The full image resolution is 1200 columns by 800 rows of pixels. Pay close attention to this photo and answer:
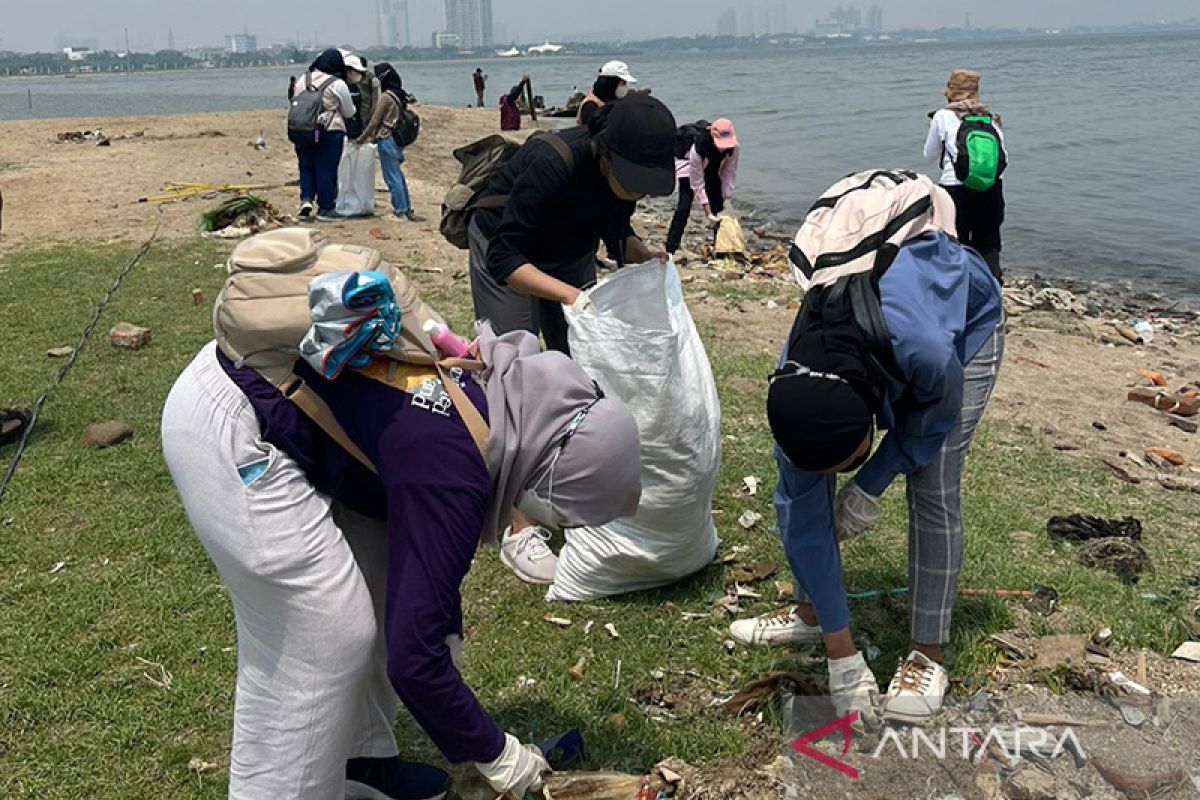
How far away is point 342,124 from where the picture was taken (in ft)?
33.1

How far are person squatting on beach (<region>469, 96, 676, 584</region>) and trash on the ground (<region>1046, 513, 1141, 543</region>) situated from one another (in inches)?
75.3

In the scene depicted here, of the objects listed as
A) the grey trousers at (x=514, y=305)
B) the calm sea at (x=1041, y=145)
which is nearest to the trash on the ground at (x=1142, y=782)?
the grey trousers at (x=514, y=305)

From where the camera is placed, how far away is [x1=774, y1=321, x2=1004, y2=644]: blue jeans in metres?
2.64

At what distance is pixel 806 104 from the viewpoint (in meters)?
35.8

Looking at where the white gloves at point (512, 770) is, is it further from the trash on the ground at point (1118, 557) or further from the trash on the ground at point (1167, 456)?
the trash on the ground at point (1167, 456)

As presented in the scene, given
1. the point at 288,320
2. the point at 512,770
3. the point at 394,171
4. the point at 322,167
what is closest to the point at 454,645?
the point at 512,770

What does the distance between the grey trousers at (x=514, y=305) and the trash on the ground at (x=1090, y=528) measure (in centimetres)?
204

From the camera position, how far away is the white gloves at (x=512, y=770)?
208 cm

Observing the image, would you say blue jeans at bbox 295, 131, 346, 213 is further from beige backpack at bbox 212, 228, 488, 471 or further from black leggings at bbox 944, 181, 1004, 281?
beige backpack at bbox 212, 228, 488, 471

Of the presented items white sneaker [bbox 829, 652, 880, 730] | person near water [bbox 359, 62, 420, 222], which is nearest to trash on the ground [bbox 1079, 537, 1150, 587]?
white sneaker [bbox 829, 652, 880, 730]

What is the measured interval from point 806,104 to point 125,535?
3494 centimetres

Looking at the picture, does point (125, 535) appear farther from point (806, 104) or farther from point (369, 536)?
point (806, 104)

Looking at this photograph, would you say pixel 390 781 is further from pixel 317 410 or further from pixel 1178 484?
pixel 1178 484

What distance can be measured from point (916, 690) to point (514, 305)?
2.03 metres
